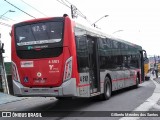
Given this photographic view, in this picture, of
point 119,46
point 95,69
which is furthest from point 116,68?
point 95,69

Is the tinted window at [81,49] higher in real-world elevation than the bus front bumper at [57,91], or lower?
higher

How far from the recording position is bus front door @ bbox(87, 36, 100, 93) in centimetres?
1349

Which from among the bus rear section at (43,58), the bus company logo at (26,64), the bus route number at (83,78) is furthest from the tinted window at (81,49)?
the bus company logo at (26,64)

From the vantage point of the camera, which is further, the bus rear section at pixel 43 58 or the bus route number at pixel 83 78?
the bus route number at pixel 83 78

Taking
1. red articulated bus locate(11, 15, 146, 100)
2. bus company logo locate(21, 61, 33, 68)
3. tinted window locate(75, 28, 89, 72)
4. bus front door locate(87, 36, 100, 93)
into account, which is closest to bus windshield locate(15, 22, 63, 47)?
red articulated bus locate(11, 15, 146, 100)

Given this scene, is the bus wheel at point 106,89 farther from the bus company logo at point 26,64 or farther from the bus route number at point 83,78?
the bus company logo at point 26,64

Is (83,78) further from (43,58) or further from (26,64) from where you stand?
(26,64)

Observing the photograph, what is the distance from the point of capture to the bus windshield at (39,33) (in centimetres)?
1197

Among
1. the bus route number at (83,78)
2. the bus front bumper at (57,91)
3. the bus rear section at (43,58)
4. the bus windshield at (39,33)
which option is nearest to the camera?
the bus front bumper at (57,91)

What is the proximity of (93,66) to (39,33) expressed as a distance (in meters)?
2.78

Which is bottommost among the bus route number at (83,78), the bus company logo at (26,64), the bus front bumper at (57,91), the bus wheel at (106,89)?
the bus wheel at (106,89)

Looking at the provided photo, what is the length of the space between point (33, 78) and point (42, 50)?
1.03 m

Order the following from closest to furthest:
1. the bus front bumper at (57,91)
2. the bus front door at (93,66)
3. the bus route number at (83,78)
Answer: the bus front bumper at (57,91) < the bus route number at (83,78) < the bus front door at (93,66)

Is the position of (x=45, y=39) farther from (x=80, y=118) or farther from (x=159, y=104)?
(x=159, y=104)
